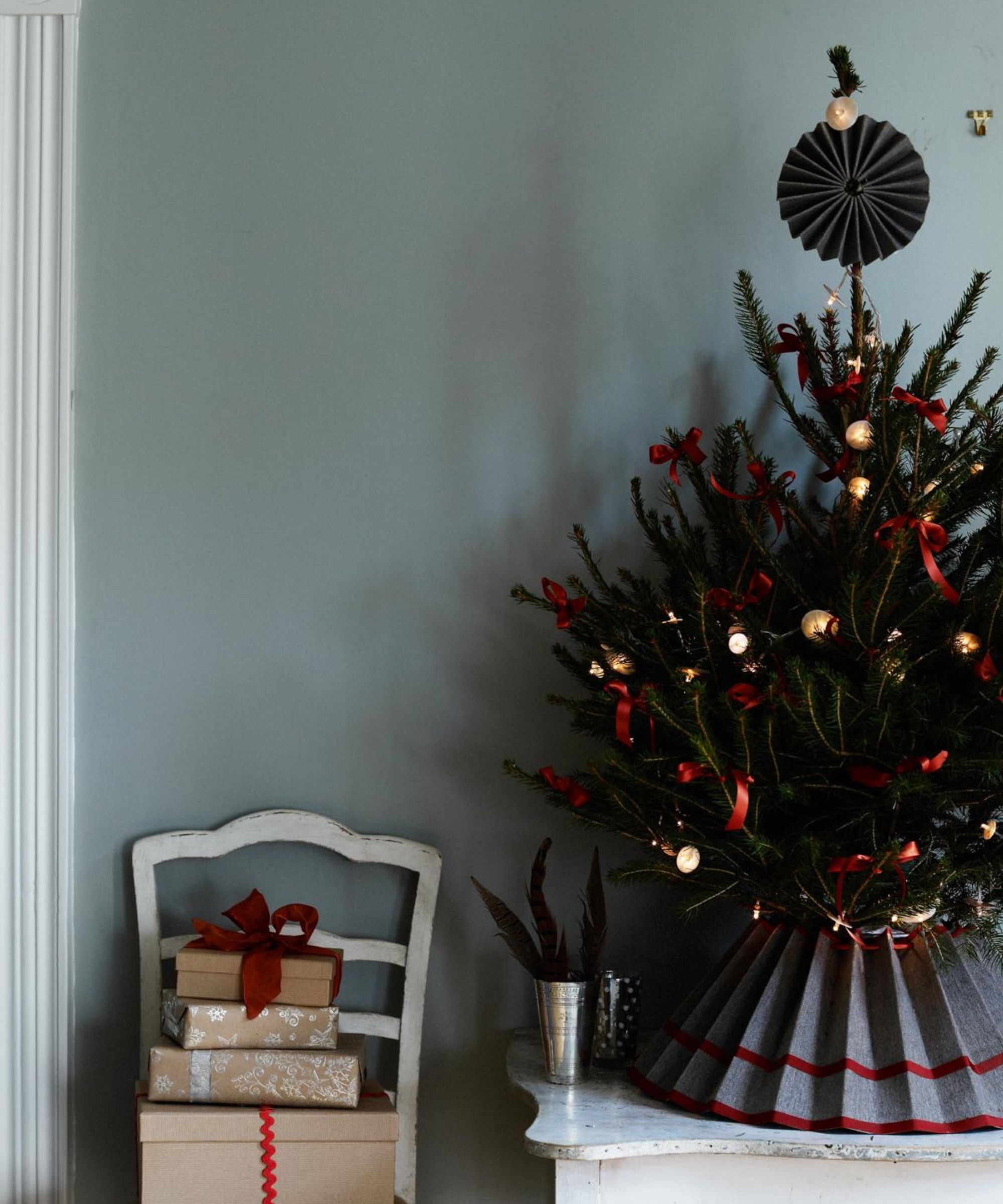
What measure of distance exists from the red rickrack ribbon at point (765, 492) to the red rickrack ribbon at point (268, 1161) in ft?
2.97

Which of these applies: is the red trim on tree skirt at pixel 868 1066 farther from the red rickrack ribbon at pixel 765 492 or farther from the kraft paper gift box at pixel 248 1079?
the red rickrack ribbon at pixel 765 492

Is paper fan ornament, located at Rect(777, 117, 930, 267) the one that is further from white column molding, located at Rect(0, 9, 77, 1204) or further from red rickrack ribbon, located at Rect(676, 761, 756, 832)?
white column molding, located at Rect(0, 9, 77, 1204)

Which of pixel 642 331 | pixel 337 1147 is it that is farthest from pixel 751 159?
pixel 337 1147

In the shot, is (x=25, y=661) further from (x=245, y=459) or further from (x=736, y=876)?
(x=736, y=876)

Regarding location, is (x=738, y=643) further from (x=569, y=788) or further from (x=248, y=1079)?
(x=248, y=1079)

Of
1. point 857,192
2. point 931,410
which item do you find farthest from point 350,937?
point 857,192

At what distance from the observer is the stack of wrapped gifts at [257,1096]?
1318 millimetres

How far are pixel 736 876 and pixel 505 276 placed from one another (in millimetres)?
902

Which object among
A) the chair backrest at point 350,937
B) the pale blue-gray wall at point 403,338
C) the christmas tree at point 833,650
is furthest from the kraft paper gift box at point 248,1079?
the christmas tree at point 833,650

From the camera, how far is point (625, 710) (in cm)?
129

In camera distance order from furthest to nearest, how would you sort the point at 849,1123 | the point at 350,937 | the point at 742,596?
1. the point at 350,937
2. the point at 742,596
3. the point at 849,1123

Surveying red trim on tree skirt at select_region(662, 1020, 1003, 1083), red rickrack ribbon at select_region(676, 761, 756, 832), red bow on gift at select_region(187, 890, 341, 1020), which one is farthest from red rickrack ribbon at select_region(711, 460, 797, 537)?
red bow on gift at select_region(187, 890, 341, 1020)

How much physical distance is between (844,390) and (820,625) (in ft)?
0.96

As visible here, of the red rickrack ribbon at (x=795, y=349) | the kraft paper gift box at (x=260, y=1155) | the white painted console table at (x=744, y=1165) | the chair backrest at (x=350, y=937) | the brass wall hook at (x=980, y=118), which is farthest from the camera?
the brass wall hook at (x=980, y=118)
